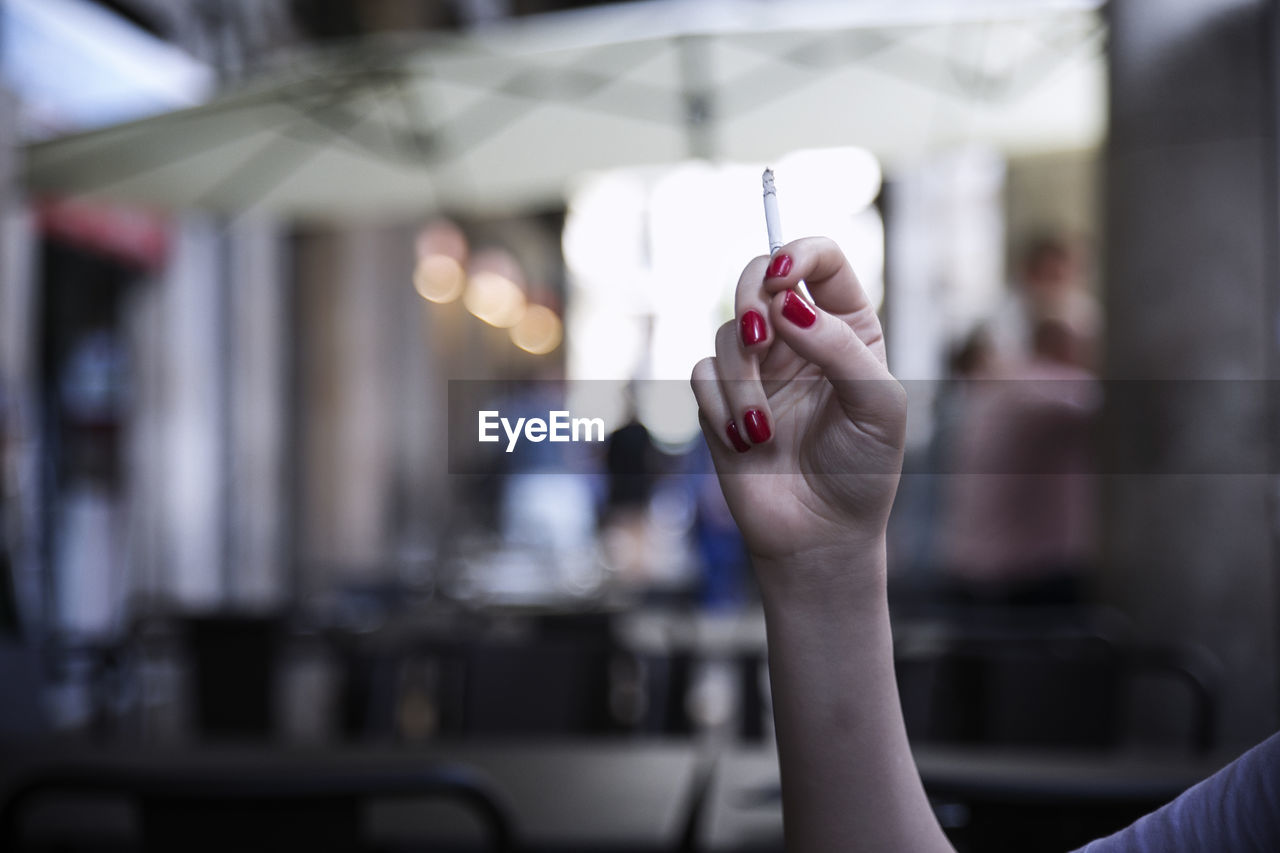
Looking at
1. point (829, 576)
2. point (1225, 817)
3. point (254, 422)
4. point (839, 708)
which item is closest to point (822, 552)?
point (829, 576)

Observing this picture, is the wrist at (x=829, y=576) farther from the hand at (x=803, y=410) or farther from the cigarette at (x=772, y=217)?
the cigarette at (x=772, y=217)

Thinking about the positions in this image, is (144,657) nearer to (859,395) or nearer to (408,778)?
(408,778)

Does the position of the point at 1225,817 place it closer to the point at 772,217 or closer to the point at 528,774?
the point at 772,217


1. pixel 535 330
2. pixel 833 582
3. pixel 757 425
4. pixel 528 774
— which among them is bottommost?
pixel 528 774

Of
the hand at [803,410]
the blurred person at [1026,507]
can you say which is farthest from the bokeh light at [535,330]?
the hand at [803,410]

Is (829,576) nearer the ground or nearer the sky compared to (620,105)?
nearer the ground

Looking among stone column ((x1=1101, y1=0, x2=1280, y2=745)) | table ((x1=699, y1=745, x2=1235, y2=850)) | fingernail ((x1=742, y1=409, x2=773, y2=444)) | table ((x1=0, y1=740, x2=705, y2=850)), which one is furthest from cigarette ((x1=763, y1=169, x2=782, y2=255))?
stone column ((x1=1101, y1=0, x2=1280, y2=745))

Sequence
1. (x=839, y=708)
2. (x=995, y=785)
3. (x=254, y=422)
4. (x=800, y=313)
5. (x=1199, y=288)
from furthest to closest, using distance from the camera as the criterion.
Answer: (x=254, y=422), (x=1199, y=288), (x=995, y=785), (x=839, y=708), (x=800, y=313)
